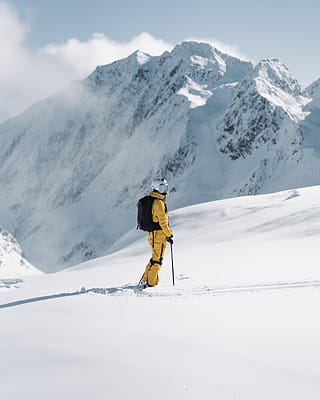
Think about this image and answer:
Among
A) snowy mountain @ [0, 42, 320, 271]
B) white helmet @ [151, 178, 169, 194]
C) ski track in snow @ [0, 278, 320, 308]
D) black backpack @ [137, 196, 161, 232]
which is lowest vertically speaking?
ski track in snow @ [0, 278, 320, 308]

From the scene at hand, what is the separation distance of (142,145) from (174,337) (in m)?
124

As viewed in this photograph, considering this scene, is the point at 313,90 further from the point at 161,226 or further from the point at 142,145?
the point at 161,226

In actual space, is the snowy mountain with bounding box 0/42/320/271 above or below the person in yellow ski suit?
above

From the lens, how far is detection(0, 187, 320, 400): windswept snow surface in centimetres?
341

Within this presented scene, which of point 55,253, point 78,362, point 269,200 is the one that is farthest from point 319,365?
point 55,253

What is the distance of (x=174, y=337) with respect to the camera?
4.68 m

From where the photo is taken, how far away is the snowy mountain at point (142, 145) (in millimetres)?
103125

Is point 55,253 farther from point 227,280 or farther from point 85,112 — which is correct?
point 227,280

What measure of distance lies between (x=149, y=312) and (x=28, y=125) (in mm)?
176401

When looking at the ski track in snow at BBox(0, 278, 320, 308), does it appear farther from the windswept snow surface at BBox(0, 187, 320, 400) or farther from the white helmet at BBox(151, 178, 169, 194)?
the white helmet at BBox(151, 178, 169, 194)

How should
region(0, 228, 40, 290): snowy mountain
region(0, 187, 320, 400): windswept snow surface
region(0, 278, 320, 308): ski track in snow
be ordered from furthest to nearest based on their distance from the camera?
region(0, 228, 40, 290): snowy mountain < region(0, 278, 320, 308): ski track in snow < region(0, 187, 320, 400): windswept snow surface

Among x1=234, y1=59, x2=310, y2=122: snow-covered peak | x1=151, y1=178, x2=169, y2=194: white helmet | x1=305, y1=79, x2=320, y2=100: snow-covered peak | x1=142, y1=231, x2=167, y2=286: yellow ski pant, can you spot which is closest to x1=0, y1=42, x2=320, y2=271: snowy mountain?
x1=234, y1=59, x2=310, y2=122: snow-covered peak

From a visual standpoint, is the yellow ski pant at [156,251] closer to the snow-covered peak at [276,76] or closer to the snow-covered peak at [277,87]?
the snow-covered peak at [277,87]

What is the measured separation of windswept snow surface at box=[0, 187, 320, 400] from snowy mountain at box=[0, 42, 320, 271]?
266 feet
